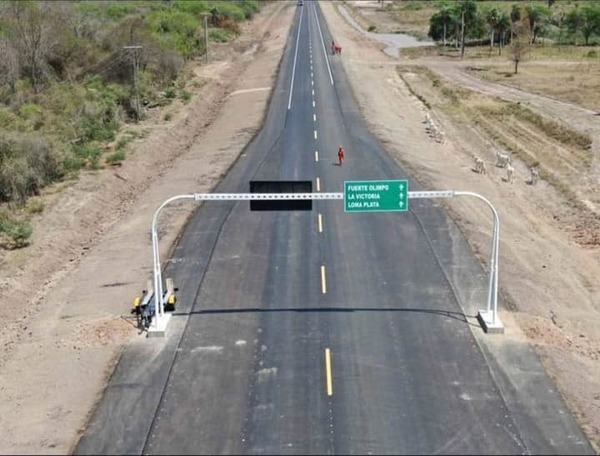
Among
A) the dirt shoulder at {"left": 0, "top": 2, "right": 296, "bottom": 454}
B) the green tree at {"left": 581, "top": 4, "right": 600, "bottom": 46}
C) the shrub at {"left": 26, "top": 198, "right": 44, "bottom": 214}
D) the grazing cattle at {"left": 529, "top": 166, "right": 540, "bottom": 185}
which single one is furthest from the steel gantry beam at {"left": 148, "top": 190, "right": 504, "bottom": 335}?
the green tree at {"left": 581, "top": 4, "right": 600, "bottom": 46}

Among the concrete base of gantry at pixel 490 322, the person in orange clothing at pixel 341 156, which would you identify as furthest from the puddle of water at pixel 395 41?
the concrete base of gantry at pixel 490 322

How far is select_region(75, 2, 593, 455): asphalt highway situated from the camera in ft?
62.2

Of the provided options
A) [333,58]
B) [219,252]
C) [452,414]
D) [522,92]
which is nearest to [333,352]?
[452,414]

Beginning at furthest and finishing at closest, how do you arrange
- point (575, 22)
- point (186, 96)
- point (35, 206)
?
point (575, 22)
point (186, 96)
point (35, 206)

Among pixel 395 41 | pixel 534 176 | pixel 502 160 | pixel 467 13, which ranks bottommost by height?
pixel 534 176

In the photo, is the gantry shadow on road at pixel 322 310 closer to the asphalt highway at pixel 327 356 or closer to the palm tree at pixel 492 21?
the asphalt highway at pixel 327 356

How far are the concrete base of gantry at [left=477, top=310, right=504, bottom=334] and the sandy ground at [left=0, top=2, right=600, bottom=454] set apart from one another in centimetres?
46

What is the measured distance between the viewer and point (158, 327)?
Answer: 79.9 ft

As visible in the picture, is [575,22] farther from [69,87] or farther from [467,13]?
[69,87]

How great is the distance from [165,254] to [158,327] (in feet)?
23.8

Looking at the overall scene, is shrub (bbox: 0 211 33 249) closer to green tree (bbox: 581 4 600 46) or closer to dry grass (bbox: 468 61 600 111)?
dry grass (bbox: 468 61 600 111)

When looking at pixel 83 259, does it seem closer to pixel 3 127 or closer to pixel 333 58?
pixel 3 127

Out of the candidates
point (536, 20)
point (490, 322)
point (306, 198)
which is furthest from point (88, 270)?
point (536, 20)

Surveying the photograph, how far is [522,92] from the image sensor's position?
227ft
